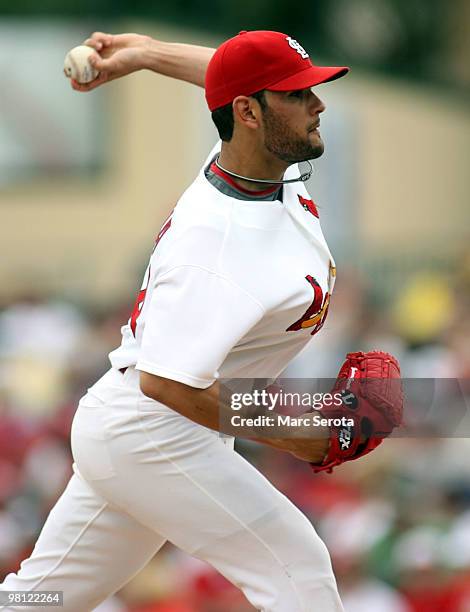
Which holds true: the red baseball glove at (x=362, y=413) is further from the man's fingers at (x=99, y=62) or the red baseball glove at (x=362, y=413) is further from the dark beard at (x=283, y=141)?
the man's fingers at (x=99, y=62)

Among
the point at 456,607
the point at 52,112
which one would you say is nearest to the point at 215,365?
the point at 456,607

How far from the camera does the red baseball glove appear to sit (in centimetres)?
359

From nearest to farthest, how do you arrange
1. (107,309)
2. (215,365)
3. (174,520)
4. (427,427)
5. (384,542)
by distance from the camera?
(215,365), (174,520), (427,427), (384,542), (107,309)

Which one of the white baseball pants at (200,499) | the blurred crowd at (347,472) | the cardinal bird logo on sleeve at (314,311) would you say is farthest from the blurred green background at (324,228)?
the cardinal bird logo on sleeve at (314,311)

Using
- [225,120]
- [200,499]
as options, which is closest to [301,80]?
[225,120]

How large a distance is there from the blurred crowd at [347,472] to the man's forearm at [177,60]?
4.46 ft

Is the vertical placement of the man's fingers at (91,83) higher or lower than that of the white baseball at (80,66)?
lower

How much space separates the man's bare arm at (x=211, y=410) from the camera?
11.5ft

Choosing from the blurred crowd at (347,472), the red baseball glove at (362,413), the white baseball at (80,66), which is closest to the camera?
the red baseball glove at (362,413)

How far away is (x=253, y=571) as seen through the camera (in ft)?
12.1

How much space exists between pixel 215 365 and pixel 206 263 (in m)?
0.28

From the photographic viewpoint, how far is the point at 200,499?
3.67m

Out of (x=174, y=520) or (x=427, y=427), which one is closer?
(x=174, y=520)

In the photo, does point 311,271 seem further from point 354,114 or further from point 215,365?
point 354,114
